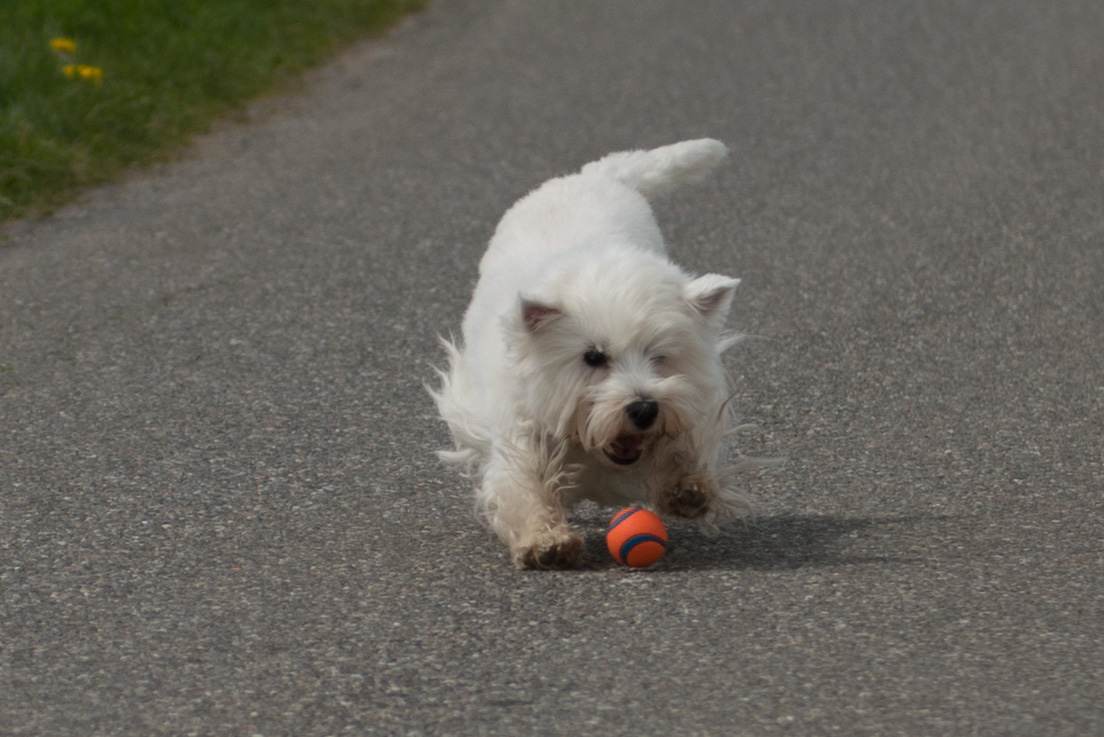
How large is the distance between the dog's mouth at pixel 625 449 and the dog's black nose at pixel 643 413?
12 cm

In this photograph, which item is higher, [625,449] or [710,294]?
[710,294]

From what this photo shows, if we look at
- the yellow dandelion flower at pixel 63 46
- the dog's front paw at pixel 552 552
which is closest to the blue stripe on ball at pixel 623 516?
the dog's front paw at pixel 552 552

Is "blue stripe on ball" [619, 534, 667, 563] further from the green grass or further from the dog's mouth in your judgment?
the green grass

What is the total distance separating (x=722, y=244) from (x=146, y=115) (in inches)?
163

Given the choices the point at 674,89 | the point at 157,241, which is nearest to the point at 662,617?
the point at 157,241

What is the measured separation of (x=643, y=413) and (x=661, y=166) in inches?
87.7

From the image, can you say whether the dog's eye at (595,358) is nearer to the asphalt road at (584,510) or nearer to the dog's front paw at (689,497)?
the dog's front paw at (689,497)

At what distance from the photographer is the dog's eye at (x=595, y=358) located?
4.70 m

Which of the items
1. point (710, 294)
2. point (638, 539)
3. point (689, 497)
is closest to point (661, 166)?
point (710, 294)

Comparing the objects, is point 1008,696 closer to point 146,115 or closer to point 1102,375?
point 1102,375

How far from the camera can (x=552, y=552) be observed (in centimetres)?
481

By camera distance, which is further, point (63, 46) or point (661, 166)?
point (63, 46)

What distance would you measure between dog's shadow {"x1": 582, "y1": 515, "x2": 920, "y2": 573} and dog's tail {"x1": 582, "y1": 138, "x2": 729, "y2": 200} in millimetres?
1725

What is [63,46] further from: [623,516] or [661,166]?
[623,516]
